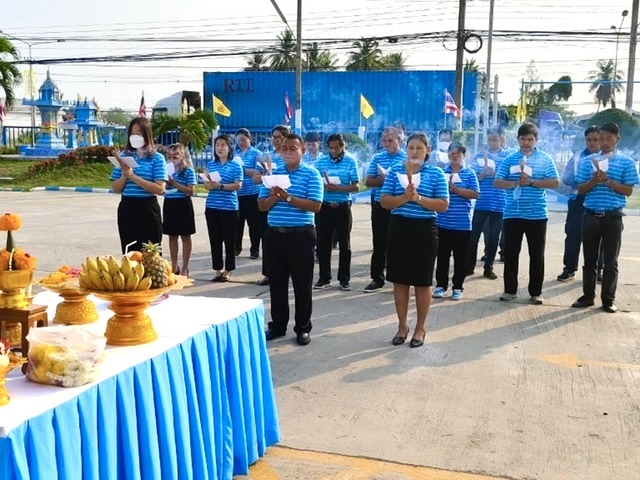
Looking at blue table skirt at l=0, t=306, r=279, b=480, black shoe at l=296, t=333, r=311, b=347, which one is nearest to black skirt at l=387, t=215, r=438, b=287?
black shoe at l=296, t=333, r=311, b=347

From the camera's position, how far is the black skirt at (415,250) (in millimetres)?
5293

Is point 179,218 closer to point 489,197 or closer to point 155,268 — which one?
point 489,197

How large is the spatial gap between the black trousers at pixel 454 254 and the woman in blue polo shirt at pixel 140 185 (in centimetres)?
305

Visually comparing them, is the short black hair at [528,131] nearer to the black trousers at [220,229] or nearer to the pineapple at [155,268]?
the black trousers at [220,229]

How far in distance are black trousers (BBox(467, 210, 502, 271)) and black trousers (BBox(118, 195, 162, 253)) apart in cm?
394

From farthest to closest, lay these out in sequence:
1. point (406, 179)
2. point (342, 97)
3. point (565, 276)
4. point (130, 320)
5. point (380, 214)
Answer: point (342, 97) → point (565, 276) → point (380, 214) → point (406, 179) → point (130, 320)

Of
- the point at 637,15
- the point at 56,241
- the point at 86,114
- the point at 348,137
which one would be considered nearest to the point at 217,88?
the point at 86,114

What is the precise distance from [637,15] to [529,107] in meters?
5.36

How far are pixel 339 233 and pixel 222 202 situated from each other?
1.40 meters

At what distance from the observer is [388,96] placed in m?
28.3

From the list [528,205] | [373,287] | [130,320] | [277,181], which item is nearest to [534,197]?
[528,205]

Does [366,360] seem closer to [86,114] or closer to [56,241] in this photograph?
[56,241]

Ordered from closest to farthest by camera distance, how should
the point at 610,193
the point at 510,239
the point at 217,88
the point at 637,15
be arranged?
the point at 610,193 < the point at 510,239 < the point at 637,15 < the point at 217,88

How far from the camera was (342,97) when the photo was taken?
28.8 m
